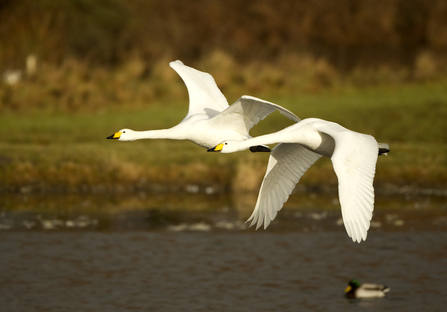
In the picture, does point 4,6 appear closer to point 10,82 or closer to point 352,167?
point 10,82

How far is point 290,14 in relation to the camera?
2023 inches

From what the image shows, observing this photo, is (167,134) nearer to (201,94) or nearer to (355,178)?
(201,94)

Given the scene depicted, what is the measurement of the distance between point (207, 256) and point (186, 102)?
49.7ft

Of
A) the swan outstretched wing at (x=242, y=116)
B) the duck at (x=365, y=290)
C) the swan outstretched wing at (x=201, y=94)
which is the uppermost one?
the swan outstretched wing at (x=201, y=94)

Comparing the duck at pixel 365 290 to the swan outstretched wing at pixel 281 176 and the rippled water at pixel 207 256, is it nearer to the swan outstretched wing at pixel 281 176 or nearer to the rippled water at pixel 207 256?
the rippled water at pixel 207 256

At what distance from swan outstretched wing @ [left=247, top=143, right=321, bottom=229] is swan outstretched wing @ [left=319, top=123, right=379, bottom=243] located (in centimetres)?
169

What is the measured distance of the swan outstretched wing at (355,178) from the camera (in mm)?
8131

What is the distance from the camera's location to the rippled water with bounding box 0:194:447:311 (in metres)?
12.8

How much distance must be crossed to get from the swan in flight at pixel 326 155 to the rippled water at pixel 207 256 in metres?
2.44

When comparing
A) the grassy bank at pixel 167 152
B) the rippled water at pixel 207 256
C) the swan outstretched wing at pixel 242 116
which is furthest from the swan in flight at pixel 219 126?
the grassy bank at pixel 167 152

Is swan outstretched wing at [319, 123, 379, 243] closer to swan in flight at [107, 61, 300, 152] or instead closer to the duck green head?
swan in flight at [107, 61, 300, 152]

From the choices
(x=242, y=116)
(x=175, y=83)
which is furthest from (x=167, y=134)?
(x=175, y=83)

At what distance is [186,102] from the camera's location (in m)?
29.6

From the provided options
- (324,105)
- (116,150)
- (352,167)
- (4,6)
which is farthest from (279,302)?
(4,6)
